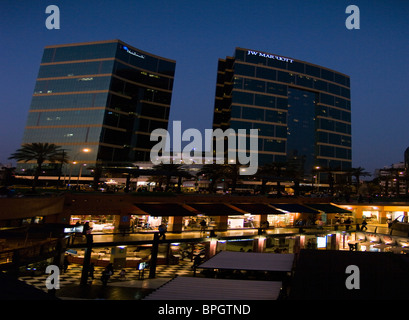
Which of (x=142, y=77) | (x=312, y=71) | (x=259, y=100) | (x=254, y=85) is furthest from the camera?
(x=312, y=71)

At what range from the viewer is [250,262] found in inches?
559

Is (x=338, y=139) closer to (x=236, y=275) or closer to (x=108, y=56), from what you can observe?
(x=108, y=56)

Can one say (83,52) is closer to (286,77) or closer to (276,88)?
(276,88)

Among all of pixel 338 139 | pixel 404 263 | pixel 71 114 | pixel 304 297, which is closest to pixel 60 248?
pixel 304 297

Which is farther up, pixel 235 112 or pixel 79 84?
pixel 79 84

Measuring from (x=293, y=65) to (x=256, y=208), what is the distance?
8221 cm

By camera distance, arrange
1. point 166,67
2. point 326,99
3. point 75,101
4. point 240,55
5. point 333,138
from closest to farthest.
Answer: point 75,101
point 240,55
point 333,138
point 326,99
point 166,67

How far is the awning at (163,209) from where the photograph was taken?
2142 centimetres

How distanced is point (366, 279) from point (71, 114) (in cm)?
9026

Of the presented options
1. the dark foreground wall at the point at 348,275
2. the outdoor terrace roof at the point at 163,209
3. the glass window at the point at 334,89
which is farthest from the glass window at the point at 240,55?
the dark foreground wall at the point at 348,275

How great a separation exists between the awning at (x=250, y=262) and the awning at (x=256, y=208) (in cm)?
1091

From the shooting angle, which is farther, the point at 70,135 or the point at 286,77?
the point at 286,77

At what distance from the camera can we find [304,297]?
711 cm

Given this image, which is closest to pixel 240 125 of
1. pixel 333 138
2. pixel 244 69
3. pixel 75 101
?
pixel 244 69
